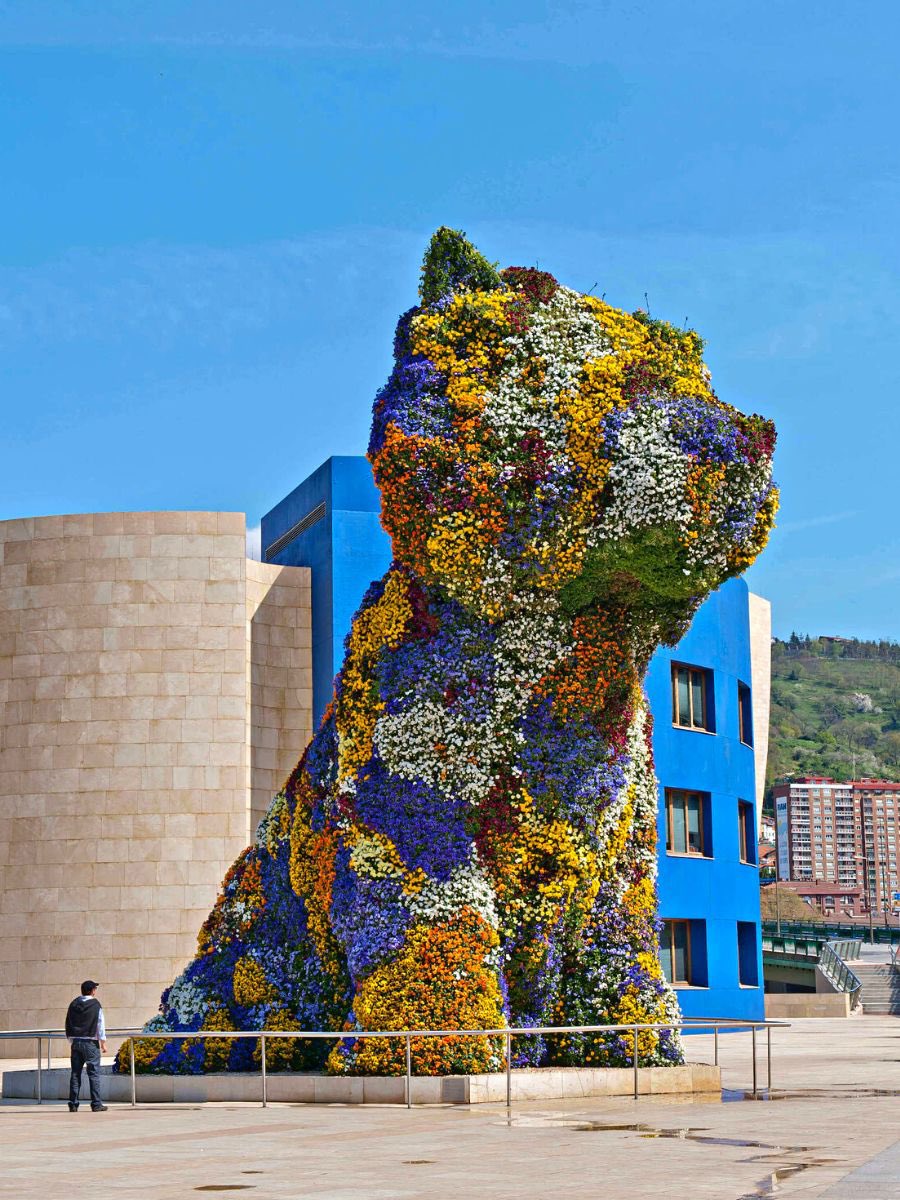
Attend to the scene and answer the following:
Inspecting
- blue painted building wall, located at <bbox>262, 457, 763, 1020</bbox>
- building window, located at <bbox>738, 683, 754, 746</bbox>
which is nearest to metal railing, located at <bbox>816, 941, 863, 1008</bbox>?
building window, located at <bbox>738, 683, 754, 746</bbox>

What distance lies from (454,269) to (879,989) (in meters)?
51.1

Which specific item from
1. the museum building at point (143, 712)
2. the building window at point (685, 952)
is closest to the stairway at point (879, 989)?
the building window at point (685, 952)

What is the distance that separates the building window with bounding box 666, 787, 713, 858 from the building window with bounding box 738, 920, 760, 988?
2.82 m

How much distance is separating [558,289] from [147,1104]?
29.7 feet

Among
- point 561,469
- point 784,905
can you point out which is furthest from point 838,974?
point 784,905

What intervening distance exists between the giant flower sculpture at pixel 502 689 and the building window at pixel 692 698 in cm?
2170

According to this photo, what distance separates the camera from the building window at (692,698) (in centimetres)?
3716

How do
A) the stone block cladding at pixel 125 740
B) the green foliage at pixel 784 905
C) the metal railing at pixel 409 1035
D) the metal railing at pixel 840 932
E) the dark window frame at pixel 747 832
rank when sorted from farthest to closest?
the green foliage at pixel 784 905 < the metal railing at pixel 840 932 < the dark window frame at pixel 747 832 < the stone block cladding at pixel 125 740 < the metal railing at pixel 409 1035

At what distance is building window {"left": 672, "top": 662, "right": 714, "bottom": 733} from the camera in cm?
3716

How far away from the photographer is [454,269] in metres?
15.5

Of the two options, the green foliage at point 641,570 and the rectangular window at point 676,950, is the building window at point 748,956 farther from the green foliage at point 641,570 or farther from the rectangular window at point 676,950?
the green foliage at point 641,570

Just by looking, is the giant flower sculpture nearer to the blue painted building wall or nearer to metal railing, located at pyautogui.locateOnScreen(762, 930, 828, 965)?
the blue painted building wall

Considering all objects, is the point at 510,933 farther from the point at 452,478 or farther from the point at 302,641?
the point at 302,641

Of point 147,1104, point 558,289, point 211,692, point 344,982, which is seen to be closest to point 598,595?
point 558,289
